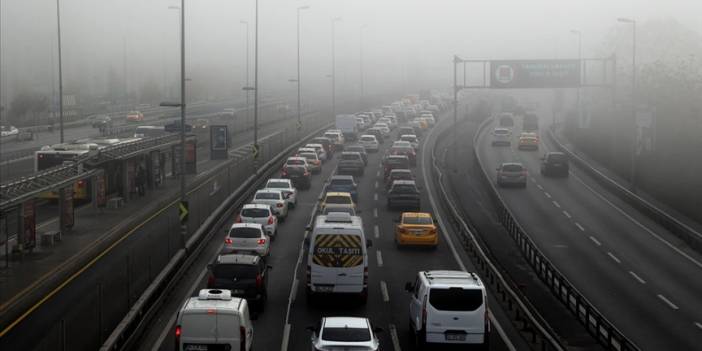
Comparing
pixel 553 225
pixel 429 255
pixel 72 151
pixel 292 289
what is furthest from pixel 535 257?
pixel 72 151

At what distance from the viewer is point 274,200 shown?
129ft

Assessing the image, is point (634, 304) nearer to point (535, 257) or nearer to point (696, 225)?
point (535, 257)

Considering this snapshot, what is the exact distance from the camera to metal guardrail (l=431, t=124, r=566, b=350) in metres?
19.7

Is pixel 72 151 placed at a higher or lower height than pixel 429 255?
higher

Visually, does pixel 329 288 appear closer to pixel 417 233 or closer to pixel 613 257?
pixel 417 233

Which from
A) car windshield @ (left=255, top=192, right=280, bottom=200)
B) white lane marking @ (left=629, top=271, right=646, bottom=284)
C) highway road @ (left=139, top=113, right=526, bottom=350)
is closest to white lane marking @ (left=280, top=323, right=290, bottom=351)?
highway road @ (left=139, top=113, right=526, bottom=350)

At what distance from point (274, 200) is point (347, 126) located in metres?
45.4

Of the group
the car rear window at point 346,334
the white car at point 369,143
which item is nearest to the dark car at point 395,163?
the white car at point 369,143

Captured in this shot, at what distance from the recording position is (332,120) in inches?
3750

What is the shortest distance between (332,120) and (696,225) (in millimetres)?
56875

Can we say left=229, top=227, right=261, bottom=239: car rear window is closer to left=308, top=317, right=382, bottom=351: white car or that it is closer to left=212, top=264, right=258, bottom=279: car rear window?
left=212, top=264, right=258, bottom=279: car rear window

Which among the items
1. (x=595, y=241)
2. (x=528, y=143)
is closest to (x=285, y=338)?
(x=595, y=241)

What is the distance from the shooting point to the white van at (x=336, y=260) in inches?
931

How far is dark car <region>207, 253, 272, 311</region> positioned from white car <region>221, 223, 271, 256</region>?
5.95 m
